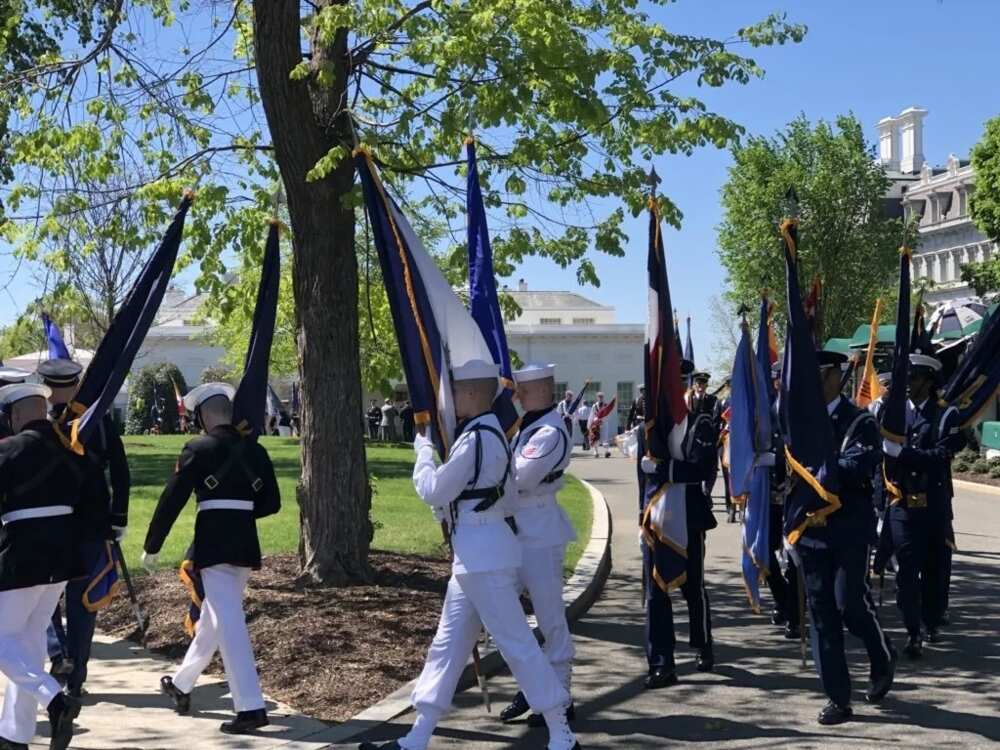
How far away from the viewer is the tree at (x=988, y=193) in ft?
114

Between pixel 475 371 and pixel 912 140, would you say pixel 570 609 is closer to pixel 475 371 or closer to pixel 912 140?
pixel 475 371

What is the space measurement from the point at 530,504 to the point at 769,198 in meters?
37.4

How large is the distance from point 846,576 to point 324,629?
383 cm

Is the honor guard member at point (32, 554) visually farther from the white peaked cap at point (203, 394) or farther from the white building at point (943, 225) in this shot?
the white building at point (943, 225)

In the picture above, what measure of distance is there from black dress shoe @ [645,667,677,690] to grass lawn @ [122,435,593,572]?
14.9 feet

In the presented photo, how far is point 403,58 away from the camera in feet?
35.6

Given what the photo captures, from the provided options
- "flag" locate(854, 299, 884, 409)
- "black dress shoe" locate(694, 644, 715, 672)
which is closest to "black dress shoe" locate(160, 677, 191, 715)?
"black dress shoe" locate(694, 644, 715, 672)

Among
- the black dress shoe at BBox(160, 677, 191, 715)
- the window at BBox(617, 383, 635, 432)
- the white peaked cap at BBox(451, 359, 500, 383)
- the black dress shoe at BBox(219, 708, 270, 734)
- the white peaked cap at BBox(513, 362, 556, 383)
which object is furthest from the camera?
the window at BBox(617, 383, 635, 432)

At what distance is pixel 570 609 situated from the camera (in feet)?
33.8

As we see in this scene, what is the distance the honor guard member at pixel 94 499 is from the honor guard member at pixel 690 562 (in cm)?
345

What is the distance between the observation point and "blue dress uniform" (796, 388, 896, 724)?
22.9 ft

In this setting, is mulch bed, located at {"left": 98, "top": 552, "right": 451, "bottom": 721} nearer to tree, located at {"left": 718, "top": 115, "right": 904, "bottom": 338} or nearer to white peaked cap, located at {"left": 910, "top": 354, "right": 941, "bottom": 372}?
white peaked cap, located at {"left": 910, "top": 354, "right": 941, "bottom": 372}

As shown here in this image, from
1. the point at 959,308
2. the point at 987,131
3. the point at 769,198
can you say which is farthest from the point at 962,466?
the point at 769,198

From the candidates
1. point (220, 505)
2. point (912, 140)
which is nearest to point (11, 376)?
point (220, 505)
